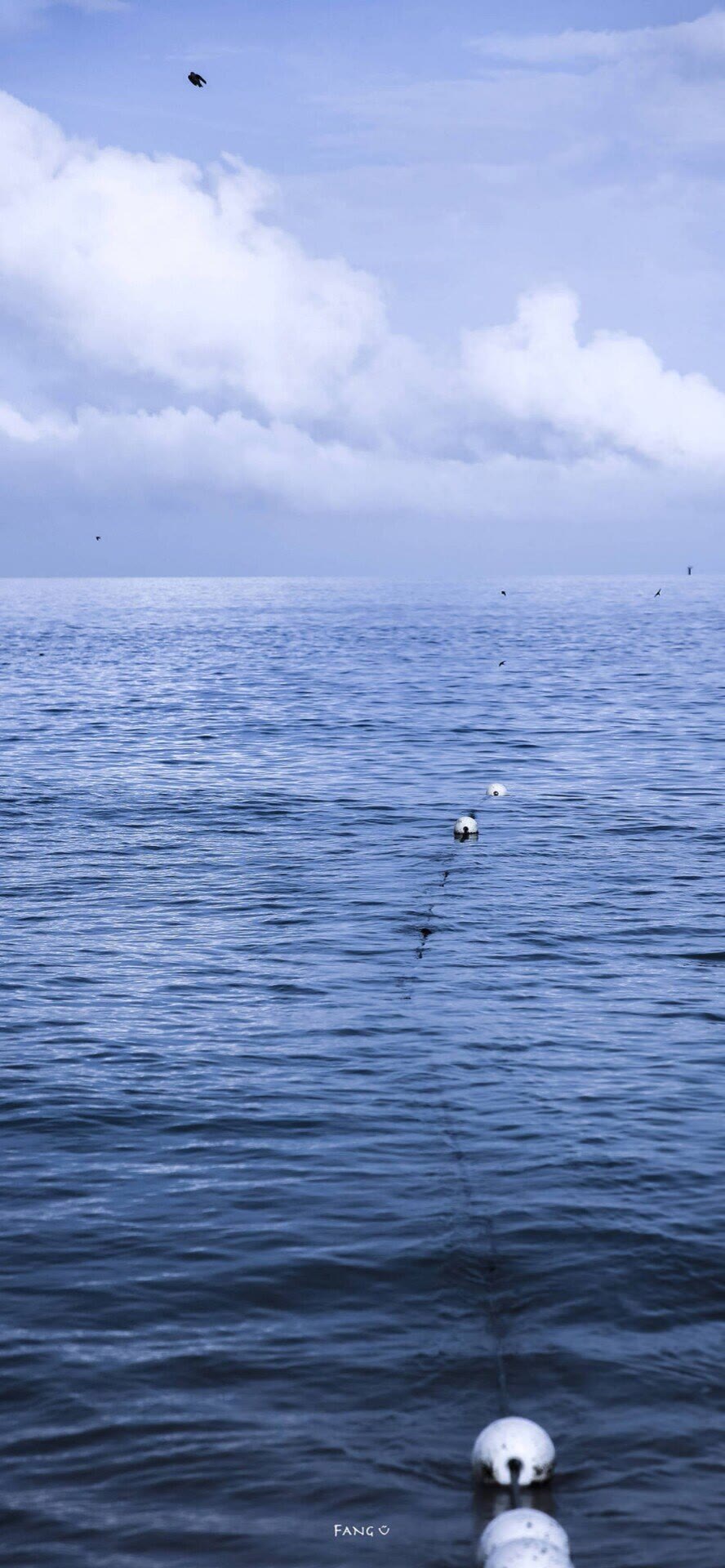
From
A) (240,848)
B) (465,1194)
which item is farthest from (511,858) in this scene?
(465,1194)

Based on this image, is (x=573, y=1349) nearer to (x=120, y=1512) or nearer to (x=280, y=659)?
(x=120, y=1512)

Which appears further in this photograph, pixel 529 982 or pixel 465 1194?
pixel 529 982

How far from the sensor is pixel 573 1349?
9.54 m

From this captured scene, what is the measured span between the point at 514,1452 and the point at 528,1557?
3.63 ft

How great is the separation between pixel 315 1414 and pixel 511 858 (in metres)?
17.9

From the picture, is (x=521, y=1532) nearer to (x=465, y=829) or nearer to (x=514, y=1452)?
(x=514, y=1452)

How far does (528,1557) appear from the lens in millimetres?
6848

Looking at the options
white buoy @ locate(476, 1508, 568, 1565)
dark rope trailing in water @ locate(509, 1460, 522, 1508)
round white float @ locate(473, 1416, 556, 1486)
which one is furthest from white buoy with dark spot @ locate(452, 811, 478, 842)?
white buoy @ locate(476, 1508, 568, 1565)

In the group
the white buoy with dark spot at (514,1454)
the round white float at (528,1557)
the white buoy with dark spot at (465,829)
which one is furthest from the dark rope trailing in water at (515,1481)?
the white buoy with dark spot at (465,829)

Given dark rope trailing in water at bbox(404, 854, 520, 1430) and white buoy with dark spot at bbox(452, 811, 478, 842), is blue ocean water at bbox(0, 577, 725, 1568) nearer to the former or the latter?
dark rope trailing in water at bbox(404, 854, 520, 1430)

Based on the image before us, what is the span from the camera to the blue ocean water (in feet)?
27.1

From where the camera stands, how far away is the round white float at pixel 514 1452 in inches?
313

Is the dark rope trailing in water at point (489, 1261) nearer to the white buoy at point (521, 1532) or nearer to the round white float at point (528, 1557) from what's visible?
the white buoy at point (521, 1532)

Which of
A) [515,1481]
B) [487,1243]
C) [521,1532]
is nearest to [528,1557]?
[521,1532]
